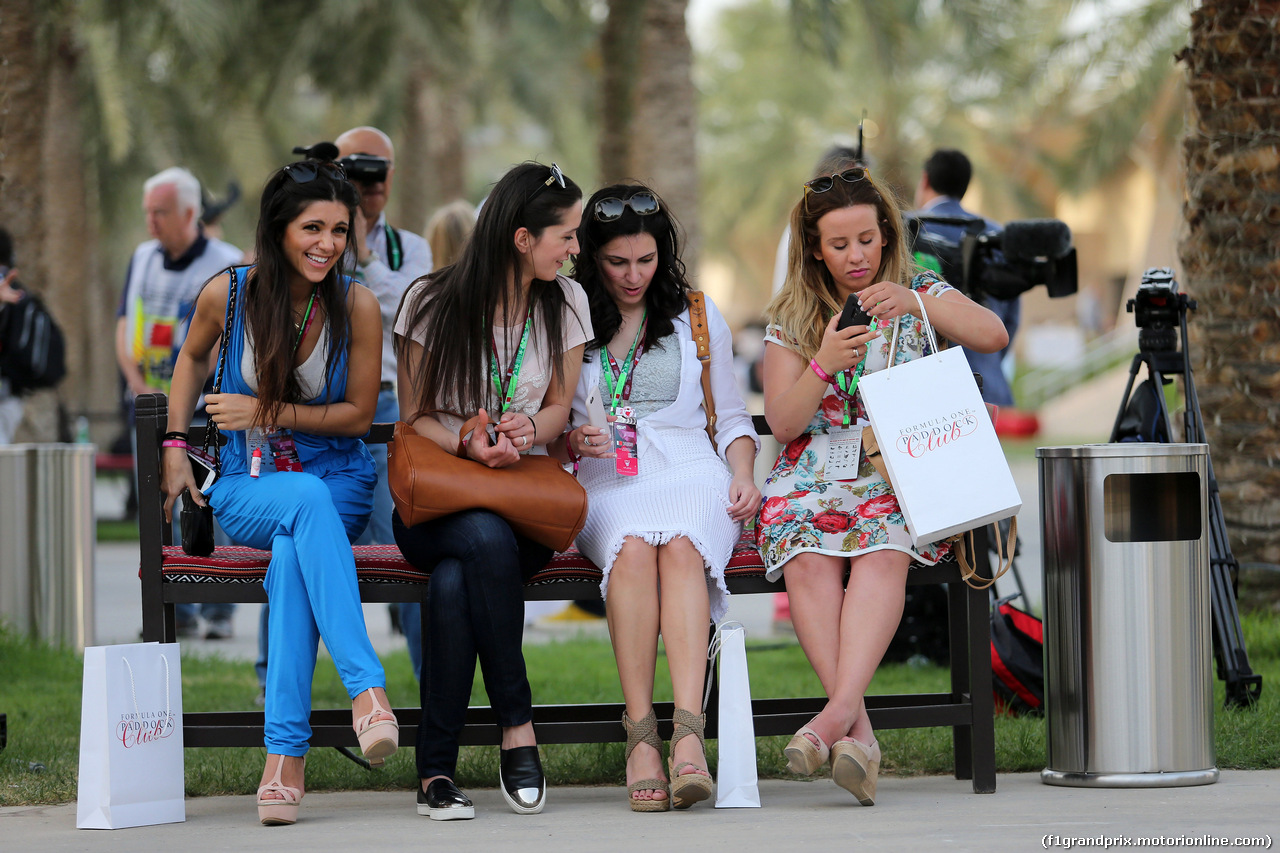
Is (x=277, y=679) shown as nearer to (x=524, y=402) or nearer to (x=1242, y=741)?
(x=524, y=402)

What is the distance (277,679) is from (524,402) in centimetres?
103

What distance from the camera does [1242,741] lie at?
173 inches

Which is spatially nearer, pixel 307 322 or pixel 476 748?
pixel 307 322

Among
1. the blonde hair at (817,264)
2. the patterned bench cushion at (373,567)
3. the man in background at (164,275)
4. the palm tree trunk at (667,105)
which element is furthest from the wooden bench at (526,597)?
the palm tree trunk at (667,105)

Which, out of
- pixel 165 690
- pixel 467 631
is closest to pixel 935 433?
pixel 467 631

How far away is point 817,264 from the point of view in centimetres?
444

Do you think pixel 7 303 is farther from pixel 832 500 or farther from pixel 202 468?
pixel 832 500

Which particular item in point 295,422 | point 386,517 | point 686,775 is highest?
point 295,422

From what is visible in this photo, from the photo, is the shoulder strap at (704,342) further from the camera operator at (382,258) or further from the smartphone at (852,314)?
the camera operator at (382,258)

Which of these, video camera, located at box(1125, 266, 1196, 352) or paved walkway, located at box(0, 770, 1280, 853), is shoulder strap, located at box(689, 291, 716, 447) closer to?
paved walkway, located at box(0, 770, 1280, 853)

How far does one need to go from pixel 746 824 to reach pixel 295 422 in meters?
1.65

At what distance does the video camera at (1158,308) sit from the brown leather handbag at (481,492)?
214cm

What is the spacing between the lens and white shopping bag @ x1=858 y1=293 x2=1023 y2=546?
3840 millimetres

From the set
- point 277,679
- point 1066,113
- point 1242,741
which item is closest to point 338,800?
point 277,679
